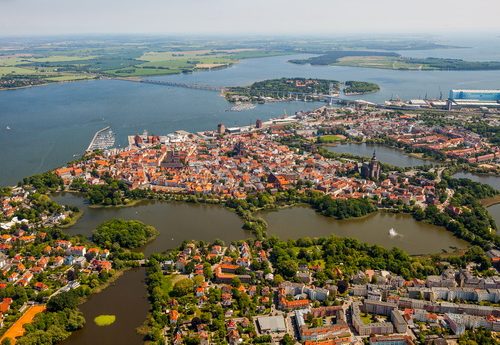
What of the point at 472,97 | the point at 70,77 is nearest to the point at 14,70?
the point at 70,77

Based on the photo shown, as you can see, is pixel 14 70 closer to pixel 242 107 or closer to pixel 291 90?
pixel 242 107

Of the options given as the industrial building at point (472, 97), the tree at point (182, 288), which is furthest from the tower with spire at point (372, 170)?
the industrial building at point (472, 97)

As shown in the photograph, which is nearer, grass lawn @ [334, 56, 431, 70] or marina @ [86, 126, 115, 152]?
marina @ [86, 126, 115, 152]

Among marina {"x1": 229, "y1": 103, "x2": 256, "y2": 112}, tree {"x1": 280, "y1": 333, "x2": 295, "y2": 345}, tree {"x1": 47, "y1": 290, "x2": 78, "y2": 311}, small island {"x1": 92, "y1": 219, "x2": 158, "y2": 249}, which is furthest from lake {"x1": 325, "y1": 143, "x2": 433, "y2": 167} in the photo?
tree {"x1": 47, "y1": 290, "x2": 78, "y2": 311}

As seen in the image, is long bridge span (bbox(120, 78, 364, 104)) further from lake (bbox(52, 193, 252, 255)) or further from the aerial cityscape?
lake (bbox(52, 193, 252, 255))

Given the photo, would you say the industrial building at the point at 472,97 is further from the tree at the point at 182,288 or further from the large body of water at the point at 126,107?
the tree at the point at 182,288

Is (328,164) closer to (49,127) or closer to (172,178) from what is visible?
(172,178)

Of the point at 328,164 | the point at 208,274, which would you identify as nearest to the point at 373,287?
the point at 208,274
